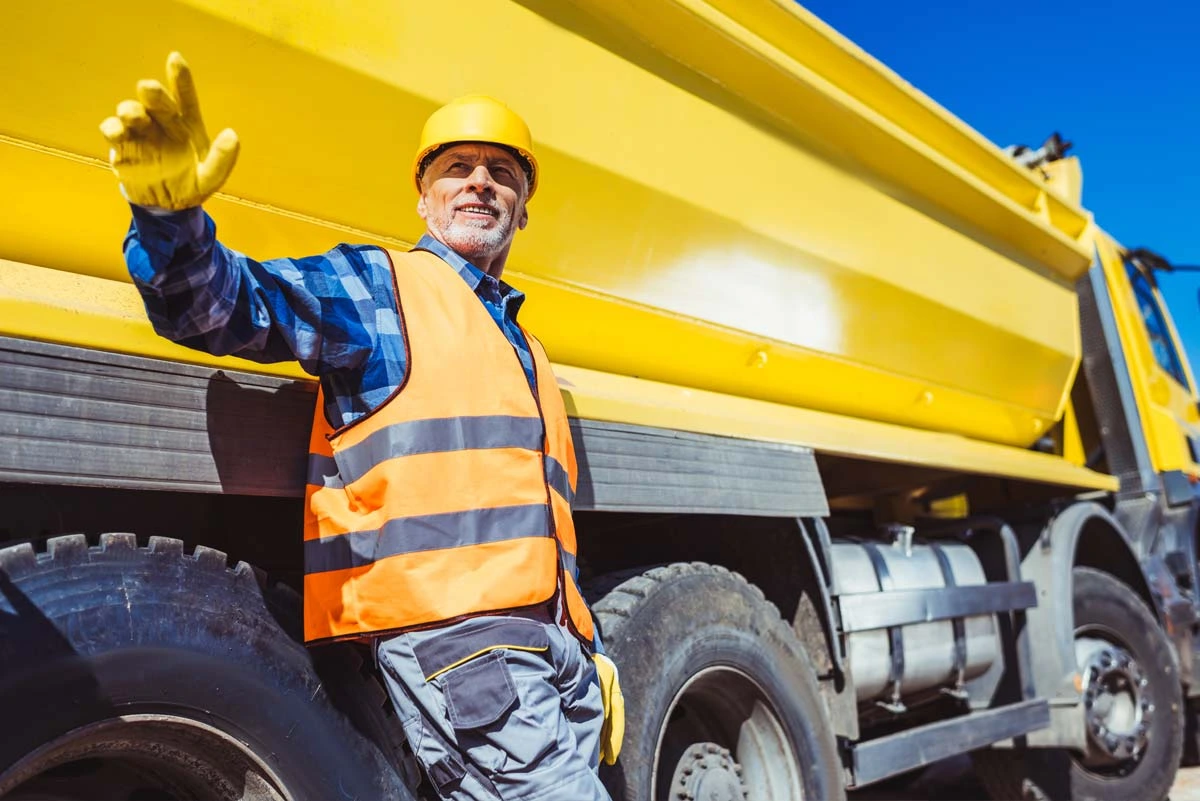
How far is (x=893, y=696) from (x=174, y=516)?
99.7 inches

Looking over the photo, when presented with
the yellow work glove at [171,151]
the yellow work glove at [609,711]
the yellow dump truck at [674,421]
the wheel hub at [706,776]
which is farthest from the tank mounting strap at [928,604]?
the yellow work glove at [171,151]

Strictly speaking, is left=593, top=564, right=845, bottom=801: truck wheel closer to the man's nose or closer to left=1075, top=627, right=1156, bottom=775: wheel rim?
the man's nose

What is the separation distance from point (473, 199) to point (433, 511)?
0.64 metres

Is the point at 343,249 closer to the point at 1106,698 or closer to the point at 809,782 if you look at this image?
the point at 809,782

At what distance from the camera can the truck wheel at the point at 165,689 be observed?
49.6 inches

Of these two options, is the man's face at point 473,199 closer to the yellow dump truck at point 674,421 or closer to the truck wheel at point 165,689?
the yellow dump truck at point 674,421

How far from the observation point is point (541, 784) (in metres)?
1.48

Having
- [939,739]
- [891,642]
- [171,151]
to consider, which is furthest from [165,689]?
[939,739]

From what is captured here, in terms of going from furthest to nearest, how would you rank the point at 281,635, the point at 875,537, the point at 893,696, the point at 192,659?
the point at 875,537 < the point at 893,696 < the point at 281,635 < the point at 192,659

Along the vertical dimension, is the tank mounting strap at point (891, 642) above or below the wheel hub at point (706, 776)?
above

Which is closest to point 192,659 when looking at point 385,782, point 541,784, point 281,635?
point 281,635

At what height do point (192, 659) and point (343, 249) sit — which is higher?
point (343, 249)

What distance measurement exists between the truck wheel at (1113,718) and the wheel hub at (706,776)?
208 centimetres

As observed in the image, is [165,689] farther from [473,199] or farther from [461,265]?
[473,199]
